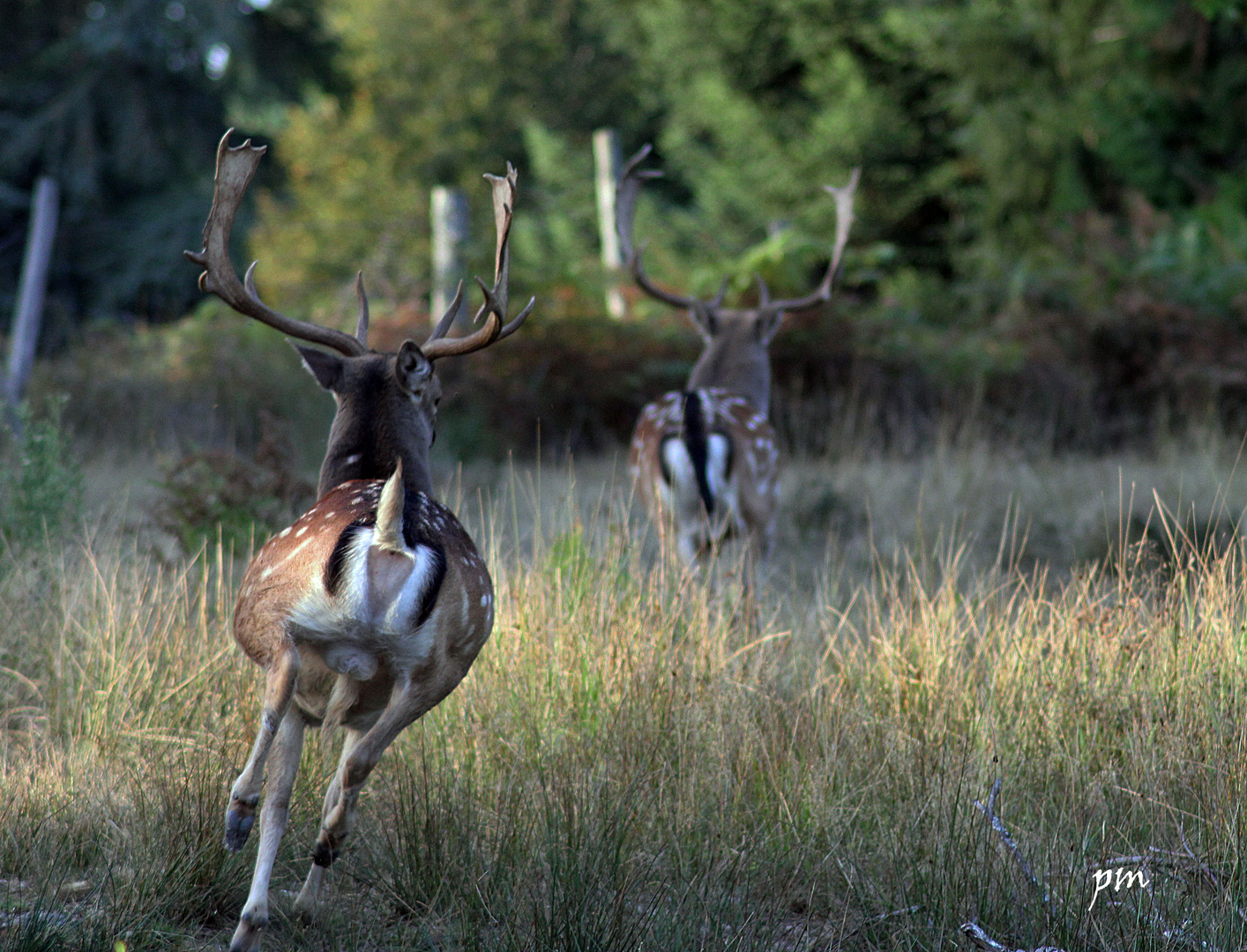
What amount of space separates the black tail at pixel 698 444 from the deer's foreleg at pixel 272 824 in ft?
11.8

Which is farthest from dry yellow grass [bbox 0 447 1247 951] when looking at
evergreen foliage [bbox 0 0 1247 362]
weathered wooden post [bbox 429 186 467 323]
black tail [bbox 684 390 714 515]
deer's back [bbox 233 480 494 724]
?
evergreen foliage [bbox 0 0 1247 362]

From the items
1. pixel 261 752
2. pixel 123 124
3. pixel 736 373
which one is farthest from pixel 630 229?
pixel 123 124

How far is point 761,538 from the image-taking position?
7105 mm

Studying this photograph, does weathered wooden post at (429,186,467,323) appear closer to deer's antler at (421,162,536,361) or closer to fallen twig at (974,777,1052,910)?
deer's antler at (421,162,536,361)

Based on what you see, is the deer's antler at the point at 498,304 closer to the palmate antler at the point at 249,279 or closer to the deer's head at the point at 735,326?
the palmate antler at the point at 249,279

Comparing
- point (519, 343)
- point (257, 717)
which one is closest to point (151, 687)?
point (257, 717)

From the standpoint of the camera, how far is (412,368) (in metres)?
3.67

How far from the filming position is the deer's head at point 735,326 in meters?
8.05

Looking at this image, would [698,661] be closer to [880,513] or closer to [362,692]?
[362,692]

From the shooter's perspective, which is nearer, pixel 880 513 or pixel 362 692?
pixel 362 692

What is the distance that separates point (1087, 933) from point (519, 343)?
921 cm

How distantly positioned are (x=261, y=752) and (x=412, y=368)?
1180 mm

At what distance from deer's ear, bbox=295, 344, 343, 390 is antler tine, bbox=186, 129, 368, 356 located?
52 millimetres

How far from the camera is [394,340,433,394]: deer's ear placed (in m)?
3.61
